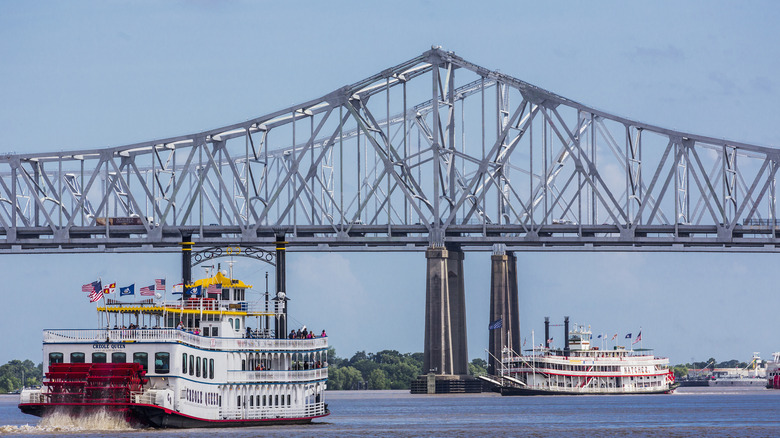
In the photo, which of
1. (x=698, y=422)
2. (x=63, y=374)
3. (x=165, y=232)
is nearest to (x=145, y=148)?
(x=165, y=232)

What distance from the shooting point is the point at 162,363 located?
7025 cm

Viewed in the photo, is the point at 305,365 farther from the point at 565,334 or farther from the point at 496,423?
the point at 565,334

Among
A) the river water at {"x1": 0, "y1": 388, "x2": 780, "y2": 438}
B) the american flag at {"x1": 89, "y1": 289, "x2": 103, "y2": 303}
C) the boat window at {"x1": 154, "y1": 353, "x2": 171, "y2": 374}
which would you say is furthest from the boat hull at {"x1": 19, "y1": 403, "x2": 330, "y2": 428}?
the american flag at {"x1": 89, "y1": 289, "x2": 103, "y2": 303}

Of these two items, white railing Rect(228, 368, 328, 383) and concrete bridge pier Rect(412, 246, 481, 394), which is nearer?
white railing Rect(228, 368, 328, 383)

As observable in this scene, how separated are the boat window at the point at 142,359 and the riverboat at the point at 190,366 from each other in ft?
0.14

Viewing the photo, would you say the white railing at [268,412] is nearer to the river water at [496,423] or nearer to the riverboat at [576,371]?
the river water at [496,423]

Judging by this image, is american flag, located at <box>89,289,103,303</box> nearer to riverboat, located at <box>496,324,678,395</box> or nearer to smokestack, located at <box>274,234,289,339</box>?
smokestack, located at <box>274,234,289,339</box>

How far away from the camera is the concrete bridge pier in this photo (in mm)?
143250

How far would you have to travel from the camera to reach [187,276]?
8112 cm

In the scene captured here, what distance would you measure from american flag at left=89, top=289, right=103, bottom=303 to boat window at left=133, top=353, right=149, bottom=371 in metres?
3.60

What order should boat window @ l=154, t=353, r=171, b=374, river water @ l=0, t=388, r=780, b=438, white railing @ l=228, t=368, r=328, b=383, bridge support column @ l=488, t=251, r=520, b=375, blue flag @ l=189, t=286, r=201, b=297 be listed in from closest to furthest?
1. boat window @ l=154, t=353, r=171, b=374
2. river water @ l=0, t=388, r=780, b=438
3. white railing @ l=228, t=368, r=328, b=383
4. blue flag @ l=189, t=286, r=201, b=297
5. bridge support column @ l=488, t=251, r=520, b=375

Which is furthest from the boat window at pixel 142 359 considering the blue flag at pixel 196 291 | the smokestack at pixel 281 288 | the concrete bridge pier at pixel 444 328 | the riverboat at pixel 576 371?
the riverboat at pixel 576 371

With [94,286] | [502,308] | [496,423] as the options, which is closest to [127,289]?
[94,286]

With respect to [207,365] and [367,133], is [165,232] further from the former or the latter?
[207,365]
